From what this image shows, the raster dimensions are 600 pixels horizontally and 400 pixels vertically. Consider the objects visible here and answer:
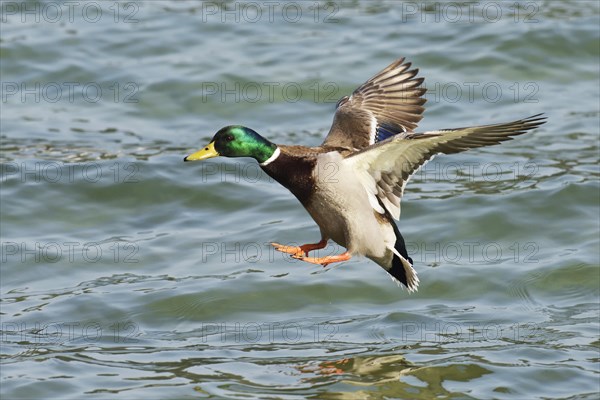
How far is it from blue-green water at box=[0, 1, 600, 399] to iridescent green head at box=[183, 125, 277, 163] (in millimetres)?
1402

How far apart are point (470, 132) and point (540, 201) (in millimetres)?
4295

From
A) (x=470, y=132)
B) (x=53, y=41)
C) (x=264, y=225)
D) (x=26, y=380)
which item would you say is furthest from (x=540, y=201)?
(x=53, y=41)

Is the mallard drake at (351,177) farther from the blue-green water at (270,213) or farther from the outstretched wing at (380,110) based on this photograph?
the blue-green water at (270,213)

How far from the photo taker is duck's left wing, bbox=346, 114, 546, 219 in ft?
21.5

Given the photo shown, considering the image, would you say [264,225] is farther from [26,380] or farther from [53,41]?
[53,41]

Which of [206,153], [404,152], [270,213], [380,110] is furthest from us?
[270,213]

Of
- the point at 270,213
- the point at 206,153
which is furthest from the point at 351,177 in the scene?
the point at 270,213

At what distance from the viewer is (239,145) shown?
7230 mm

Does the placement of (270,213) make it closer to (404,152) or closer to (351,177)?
(351,177)

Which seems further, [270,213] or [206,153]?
[270,213]

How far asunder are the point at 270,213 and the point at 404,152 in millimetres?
3871

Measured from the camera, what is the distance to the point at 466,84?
13328 millimetres

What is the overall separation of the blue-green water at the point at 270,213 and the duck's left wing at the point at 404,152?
1.20 m

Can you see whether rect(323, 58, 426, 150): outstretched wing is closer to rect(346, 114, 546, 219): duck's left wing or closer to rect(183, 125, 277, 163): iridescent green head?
rect(346, 114, 546, 219): duck's left wing
